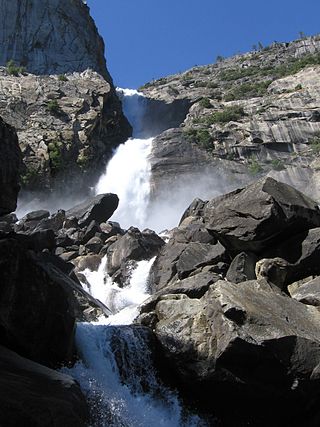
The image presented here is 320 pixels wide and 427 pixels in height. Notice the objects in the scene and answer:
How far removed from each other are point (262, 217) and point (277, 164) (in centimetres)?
4008

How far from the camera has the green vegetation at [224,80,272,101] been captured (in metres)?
76.1

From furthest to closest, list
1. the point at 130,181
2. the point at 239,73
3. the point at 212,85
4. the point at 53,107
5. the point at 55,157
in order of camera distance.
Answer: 1. the point at 239,73
2. the point at 212,85
3. the point at 53,107
4. the point at 130,181
5. the point at 55,157

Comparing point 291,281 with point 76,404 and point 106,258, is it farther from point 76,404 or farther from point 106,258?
point 106,258

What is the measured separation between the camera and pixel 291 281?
1916cm

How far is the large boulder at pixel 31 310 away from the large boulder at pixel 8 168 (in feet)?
4.41

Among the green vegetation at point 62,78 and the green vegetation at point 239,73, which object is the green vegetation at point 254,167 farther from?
the green vegetation at point 239,73

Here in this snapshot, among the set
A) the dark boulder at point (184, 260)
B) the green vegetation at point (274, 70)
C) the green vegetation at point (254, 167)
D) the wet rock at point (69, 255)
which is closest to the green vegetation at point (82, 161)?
the green vegetation at point (254, 167)

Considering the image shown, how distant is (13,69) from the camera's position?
61281 millimetres

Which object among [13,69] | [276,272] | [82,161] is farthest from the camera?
[13,69]

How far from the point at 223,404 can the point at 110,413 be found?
141 inches

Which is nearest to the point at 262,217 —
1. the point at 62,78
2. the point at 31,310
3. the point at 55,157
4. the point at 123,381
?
the point at 123,381

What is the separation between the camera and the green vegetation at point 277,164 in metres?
56.6

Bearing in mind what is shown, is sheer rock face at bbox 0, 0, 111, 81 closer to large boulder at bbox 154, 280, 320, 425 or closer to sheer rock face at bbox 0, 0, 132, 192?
sheer rock face at bbox 0, 0, 132, 192

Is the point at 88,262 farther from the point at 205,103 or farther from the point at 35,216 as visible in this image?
the point at 205,103
